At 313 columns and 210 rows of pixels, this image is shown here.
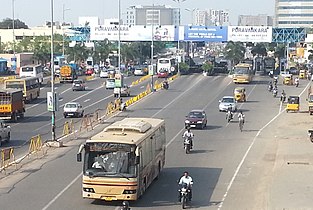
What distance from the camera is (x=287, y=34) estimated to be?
108375 millimetres

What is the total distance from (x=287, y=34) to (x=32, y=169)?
84.7m

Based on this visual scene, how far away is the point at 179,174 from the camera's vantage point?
2784 cm

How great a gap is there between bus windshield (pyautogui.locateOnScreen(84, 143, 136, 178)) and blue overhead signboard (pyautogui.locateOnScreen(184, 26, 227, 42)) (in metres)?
85.3

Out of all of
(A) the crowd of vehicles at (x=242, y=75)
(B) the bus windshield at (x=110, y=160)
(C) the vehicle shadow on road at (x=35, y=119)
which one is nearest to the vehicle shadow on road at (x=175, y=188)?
(B) the bus windshield at (x=110, y=160)

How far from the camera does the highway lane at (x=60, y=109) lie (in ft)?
138

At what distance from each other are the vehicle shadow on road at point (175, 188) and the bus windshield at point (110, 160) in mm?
1407

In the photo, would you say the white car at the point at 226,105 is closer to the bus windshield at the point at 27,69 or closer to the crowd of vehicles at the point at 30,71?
the crowd of vehicles at the point at 30,71

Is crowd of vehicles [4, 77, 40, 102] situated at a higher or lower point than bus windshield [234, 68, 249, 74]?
lower

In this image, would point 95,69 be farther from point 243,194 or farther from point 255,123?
point 243,194

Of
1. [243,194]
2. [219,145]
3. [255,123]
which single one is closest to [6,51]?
[255,123]

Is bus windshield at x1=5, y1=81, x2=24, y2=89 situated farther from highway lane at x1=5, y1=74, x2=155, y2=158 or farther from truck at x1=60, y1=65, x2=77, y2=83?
truck at x1=60, y1=65, x2=77, y2=83

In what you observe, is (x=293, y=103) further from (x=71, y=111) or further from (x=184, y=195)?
(x=184, y=195)

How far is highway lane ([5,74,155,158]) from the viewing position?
42.0 m

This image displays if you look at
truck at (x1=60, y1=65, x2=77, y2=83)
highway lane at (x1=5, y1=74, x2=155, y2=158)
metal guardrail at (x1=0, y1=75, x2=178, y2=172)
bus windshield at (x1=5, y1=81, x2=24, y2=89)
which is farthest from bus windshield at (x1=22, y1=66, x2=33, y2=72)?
bus windshield at (x1=5, y1=81, x2=24, y2=89)
